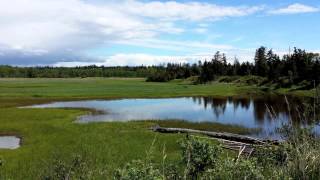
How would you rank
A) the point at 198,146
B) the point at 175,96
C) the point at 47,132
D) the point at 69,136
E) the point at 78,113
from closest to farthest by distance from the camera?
the point at 198,146 → the point at 69,136 → the point at 47,132 → the point at 78,113 → the point at 175,96

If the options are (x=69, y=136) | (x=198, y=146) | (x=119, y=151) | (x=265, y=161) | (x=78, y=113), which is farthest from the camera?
(x=78, y=113)

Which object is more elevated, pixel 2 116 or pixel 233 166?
pixel 233 166

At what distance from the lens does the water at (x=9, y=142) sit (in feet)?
116

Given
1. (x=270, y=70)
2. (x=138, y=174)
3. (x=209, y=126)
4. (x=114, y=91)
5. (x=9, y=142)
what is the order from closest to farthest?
(x=138, y=174), (x=9, y=142), (x=209, y=126), (x=114, y=91), (x=270, y=70)

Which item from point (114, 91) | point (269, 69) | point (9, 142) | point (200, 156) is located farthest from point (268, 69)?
point (200, 156)

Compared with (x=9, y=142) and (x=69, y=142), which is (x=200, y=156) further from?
(x=9, y=142)

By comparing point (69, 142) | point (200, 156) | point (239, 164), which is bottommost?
point (69, 142)

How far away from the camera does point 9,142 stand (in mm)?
37594

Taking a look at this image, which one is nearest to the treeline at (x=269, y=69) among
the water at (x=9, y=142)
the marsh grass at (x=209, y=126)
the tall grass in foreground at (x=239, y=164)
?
the marsh grass at (x=209, y=126)

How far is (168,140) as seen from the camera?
112 ft

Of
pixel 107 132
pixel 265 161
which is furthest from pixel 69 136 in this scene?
pixel 265 161

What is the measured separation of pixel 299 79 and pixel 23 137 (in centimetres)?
8633

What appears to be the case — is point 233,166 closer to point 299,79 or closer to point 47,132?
point 47,132

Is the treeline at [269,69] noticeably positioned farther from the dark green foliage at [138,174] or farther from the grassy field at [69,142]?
the dark green foliage at [138,174]
